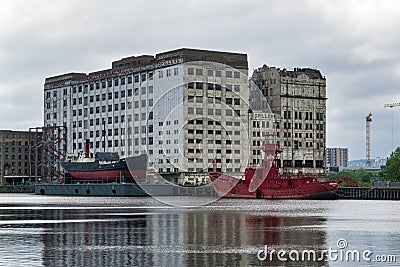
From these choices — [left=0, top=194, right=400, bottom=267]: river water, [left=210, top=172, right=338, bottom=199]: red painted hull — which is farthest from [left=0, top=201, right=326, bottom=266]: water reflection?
[left=210, top=172, right=338, bottom=199]: red painted hull

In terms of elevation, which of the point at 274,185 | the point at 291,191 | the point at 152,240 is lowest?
the point at 291,191

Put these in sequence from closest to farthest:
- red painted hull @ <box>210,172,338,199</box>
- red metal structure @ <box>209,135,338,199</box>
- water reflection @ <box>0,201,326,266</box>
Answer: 1. water reflection @ <box>0,201,326,266</box>
2. red painted hull @ <box>210,172,338,199</box>
3. red metal structure @ <box>209,135,338,199</box>

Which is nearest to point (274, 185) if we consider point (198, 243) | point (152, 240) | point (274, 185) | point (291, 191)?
point (274, 185)

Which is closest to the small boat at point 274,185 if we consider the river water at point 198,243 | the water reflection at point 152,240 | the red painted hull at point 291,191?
the red painted hull at point 291,191

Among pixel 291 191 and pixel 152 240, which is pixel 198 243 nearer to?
pixel 152 240

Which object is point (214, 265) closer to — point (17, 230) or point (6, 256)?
Answer: point (6, 256)

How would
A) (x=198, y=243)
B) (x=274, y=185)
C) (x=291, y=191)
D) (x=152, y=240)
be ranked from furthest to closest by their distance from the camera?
(x=274, y=185)
(x=291, y=191)
(x=152, y=240)
(x=198, y=243)

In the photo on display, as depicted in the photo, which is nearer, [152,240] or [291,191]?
[152,240]

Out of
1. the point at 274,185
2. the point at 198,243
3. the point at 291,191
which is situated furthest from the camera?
the point at 274,185

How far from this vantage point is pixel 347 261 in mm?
43000

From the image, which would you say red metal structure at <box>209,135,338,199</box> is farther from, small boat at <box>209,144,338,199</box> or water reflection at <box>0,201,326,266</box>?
water reflection at <box>0,201,326,266</box>

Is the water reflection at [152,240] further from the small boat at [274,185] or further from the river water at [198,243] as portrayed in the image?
the small boat at [274,185]

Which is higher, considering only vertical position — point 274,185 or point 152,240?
point 152,240

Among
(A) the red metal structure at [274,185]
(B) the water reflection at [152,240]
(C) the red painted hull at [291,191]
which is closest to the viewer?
(B) the water reflection at [152,240]
